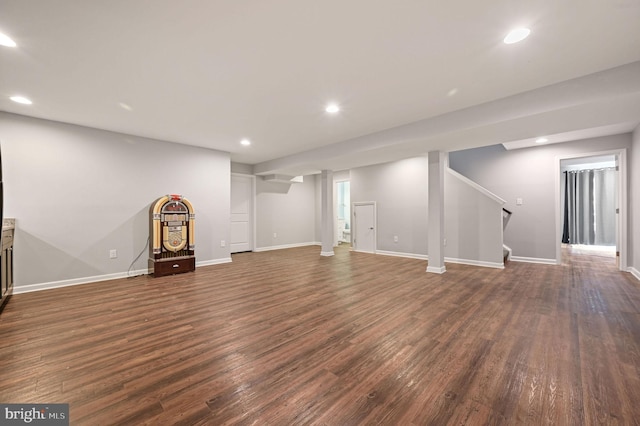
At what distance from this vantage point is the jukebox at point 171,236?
464cm

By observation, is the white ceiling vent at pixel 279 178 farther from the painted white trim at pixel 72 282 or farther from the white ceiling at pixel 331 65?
the painted white trim at pixel 72 282

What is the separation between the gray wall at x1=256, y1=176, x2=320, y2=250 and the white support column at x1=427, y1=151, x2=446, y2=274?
503 centimetres

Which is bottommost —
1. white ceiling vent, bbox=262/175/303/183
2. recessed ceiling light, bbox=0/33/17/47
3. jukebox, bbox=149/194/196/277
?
jukebox, bbox=149/194/196/277

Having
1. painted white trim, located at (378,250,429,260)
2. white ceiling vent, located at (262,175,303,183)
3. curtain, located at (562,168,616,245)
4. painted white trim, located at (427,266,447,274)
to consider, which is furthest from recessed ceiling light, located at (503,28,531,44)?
curtain, located at (562,168,616,245)

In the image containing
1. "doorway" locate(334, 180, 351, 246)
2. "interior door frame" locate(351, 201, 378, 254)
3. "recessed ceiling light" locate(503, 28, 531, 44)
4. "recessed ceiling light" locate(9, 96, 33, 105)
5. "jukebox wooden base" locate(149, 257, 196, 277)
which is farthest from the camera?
"doorway" locate(334, 180, 351, 246)

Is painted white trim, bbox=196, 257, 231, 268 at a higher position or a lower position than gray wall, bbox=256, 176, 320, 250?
lower

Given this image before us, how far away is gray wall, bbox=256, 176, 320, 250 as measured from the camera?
26.7 ft

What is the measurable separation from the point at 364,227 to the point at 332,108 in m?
4.43

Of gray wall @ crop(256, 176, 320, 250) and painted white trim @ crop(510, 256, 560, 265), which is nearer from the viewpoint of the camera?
painted white trim @ crop(510, 256, 560, 265)

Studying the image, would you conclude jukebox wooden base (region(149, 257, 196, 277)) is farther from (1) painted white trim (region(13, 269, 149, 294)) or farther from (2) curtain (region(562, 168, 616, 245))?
(2) curtain (region(562, 168, 616, 245))

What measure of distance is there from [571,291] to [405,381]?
3.54 m

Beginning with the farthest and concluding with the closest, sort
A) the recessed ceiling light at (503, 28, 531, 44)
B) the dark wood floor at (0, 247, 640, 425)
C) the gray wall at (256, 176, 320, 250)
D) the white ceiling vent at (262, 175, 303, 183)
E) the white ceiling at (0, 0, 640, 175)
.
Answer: the gray wall at (256, 176, 320, 250) → the white ceiling vent at (262, 175, 303, 183) → the recessed ceiling light at (503, 28, 531, 44) → the white ceiling at (0, 0, 640, 175) → the dark wood floor at (0, 247, 640, 425)

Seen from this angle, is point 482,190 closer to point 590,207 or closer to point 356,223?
point 356,223

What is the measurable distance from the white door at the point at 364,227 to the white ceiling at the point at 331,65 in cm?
326
